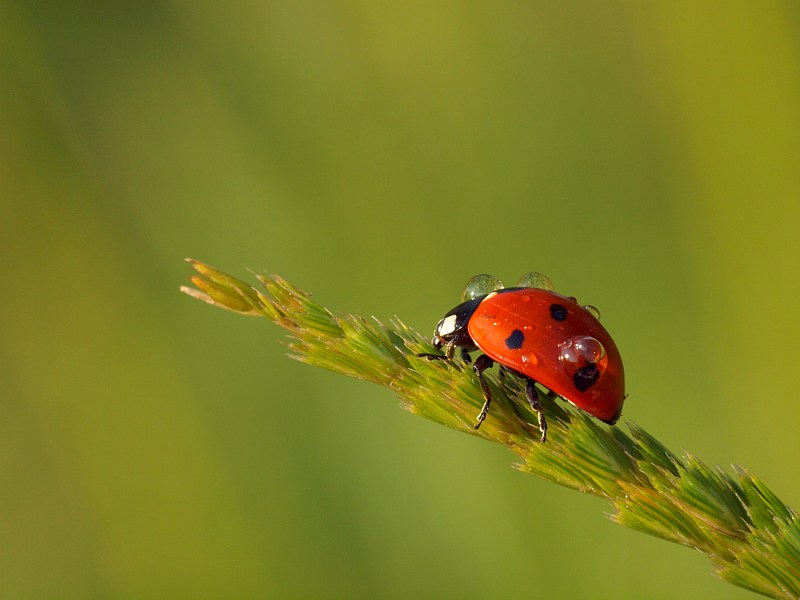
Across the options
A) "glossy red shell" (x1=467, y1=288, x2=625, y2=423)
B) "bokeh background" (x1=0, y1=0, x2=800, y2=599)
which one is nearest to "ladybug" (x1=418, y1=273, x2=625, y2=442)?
"glossy red shell" (x1=467, y1=288, x2=625, y2=423)

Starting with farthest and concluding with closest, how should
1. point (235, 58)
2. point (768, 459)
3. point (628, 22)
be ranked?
1. point (235, 58)
2. point (628, 22)
3. point (768, 459)

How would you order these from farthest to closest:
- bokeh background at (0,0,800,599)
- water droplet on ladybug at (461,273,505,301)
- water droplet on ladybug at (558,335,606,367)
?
bokeh background at (0,0,800,599)
water droplet on ladybug at (461,273,505,301)
water droplet on ladybug at (558,335,606,367)

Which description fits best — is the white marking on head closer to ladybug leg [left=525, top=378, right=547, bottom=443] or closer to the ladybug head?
the ladybug head

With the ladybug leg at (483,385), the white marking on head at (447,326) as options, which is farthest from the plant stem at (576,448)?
the white marking on head at (447,326)

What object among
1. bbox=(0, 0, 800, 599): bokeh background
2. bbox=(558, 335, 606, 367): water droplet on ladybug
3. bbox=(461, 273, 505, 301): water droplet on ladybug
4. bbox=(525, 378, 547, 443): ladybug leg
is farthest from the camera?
bbox=(0, 0, 800, 599): bokeh background

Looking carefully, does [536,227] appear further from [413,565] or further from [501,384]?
[501,384]

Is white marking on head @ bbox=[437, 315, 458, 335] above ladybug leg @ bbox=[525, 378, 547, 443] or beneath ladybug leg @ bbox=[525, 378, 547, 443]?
above

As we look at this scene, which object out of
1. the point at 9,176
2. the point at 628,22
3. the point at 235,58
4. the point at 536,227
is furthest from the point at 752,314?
the point at 9,176
